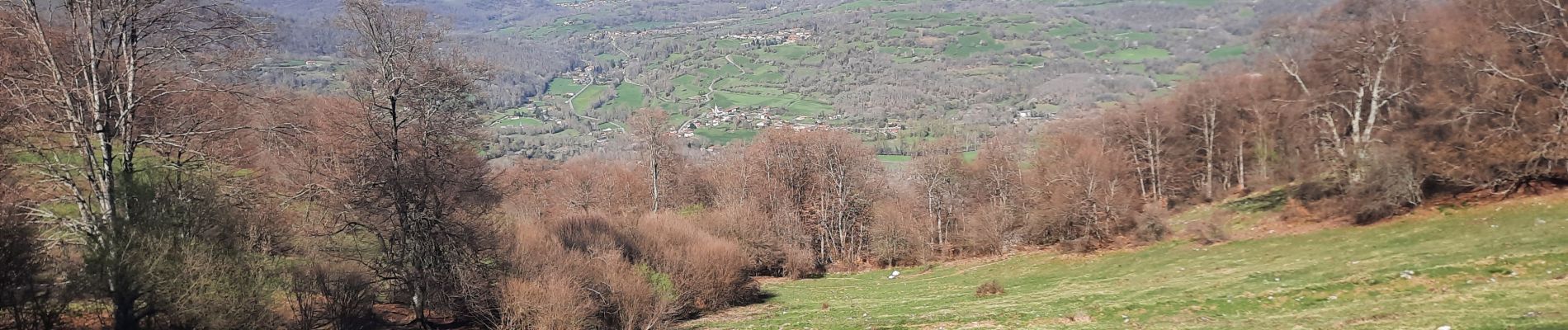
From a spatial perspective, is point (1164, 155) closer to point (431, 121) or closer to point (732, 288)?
point (732, 288)

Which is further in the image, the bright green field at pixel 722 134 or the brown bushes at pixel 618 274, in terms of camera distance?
the bright green field at pixel 722 134

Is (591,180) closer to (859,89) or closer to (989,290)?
(989,290)

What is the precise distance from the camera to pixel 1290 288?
17562mm

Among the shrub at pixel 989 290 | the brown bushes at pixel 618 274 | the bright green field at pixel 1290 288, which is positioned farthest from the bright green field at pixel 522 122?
the shrub at pixel 989 290

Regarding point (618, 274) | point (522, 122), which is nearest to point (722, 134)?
point (522, 122)

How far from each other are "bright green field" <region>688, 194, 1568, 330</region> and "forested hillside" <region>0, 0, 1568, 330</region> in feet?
1.15

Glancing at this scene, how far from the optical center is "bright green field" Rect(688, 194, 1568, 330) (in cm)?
1377

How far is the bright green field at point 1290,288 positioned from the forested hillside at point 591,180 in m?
0.35

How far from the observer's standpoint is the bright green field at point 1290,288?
45.2ft

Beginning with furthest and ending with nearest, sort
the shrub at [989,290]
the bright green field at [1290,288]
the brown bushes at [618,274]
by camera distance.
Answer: the shrub at [989,290] → the brown bushes at [618,274] → the bright green field at [1290,288]

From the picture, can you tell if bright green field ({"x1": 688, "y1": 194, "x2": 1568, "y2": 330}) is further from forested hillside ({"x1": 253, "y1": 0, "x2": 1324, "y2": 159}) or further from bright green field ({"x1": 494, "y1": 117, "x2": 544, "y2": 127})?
bright green field ({"x1": 494, "y1": 117, "x2": 544, "y2": 127})

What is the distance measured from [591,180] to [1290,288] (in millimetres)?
50347

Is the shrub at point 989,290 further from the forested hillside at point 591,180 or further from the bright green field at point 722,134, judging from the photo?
the bright green field at point 722,134

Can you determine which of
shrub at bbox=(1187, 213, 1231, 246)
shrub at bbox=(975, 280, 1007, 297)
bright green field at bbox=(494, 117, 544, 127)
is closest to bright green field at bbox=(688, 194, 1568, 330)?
shrub at bbox=(975, 280, 1007, 297)
